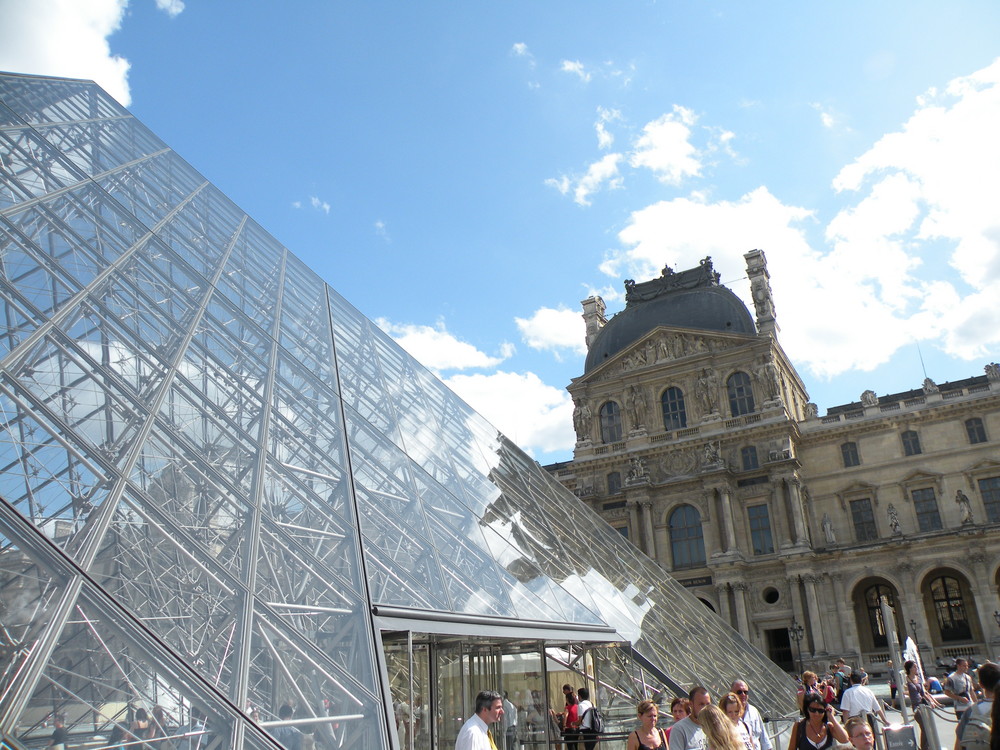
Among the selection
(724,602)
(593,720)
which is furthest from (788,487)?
(593,720)

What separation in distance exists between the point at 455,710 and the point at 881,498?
108 ft

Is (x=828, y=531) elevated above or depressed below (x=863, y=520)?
below

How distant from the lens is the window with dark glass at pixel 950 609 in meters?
31.7

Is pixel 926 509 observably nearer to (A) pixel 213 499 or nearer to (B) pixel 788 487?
(B) pixel 788 487

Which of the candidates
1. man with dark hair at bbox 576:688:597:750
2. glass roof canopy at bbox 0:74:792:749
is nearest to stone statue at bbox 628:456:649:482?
glass roof canopy at bbox 0:74:792:749

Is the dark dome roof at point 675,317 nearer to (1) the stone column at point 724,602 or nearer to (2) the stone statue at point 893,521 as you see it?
(2) the stone statue at point 893,521

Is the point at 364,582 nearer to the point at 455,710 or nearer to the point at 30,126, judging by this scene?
the point at 455,710

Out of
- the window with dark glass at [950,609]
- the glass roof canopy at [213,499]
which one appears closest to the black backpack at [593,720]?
the glass roof canopy at [213,499]

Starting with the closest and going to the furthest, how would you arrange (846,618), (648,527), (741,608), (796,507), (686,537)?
(846,618) → (741,608) → (796,507) → (686,537) → (648,527)

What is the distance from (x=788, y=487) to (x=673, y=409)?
23.2 ft

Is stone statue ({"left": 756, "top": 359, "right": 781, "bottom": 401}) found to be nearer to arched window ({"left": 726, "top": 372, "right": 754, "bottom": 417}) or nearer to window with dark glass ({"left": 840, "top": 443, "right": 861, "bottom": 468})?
arched window ({"left": 726, "top": 372, "right": 754, "bottom": 417})

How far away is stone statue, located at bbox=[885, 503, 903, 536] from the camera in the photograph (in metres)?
32.5

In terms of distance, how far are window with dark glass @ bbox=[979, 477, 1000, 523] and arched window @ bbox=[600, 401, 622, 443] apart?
16.4 meters

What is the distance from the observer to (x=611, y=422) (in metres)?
40.8
